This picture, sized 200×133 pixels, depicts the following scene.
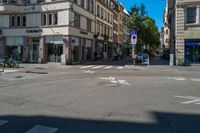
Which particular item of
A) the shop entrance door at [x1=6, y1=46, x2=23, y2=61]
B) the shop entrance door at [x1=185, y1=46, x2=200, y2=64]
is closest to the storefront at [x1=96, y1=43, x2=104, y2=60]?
the shop entrance door at [x1=6, y1=46, x2=23, y2=61]

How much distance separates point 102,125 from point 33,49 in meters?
33.1

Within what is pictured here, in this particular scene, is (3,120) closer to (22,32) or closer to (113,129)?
(113,129)

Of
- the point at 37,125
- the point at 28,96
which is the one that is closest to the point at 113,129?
the point at 37,125

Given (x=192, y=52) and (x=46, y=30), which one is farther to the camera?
(x=46, y=30)

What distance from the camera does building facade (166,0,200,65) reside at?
96.0 ft

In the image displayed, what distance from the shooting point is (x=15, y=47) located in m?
39.1

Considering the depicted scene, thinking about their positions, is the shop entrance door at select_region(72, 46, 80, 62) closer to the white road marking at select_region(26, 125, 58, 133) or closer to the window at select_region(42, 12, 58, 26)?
the window at select_region(42, 12, 58, 26)

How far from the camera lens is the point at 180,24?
29750mm

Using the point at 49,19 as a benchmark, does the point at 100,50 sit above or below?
below

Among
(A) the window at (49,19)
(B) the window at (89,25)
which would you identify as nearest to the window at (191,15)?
(A) the window at (49,19)

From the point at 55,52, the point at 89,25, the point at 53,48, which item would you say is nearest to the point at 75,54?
the point at 55,52

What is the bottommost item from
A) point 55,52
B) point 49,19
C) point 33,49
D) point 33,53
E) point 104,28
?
point 33,53

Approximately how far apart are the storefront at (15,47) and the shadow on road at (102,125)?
32.9m

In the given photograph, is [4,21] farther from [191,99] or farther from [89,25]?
[191,99]
